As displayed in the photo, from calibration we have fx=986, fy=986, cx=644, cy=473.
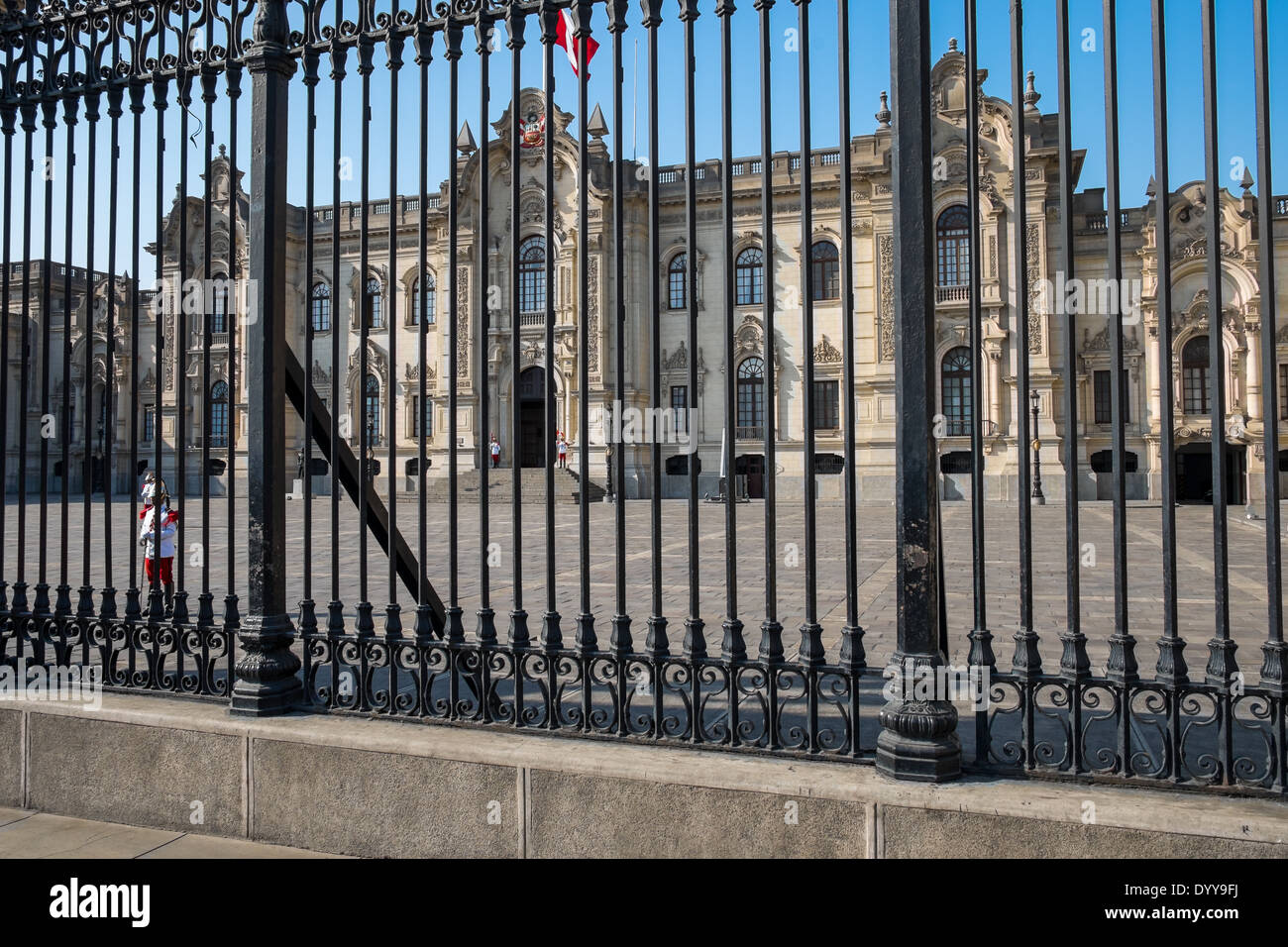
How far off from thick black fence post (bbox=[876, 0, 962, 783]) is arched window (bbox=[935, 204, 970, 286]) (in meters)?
30.4

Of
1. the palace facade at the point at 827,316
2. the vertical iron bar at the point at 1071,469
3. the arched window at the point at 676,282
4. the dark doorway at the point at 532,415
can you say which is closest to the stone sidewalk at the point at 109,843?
the vertical iron bar at the point at 1071,469

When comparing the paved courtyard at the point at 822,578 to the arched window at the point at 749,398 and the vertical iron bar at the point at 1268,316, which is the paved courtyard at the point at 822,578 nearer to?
the vertical iron bar at the point at 1268,316

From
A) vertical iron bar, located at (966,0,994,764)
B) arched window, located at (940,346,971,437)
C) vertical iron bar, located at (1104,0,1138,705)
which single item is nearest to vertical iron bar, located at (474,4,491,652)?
vertical iron bar, located at (966,0,994,764)

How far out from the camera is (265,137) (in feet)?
13.5

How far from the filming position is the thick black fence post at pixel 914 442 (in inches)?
125

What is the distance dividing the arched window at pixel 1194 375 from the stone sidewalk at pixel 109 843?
33172 mm

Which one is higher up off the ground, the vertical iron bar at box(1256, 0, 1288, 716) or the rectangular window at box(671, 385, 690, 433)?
the rectangular window at box(671, 385, 690, 433)

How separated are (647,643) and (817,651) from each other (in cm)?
62

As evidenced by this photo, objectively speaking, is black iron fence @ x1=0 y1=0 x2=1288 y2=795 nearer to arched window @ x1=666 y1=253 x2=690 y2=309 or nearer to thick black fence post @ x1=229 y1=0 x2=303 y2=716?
thick black fence post @ x1=229 y1=0 x2=303 y2=716

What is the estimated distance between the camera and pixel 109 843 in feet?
12.6

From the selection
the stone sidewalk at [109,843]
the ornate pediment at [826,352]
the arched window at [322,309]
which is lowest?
the stone sidewalk at [109,843]

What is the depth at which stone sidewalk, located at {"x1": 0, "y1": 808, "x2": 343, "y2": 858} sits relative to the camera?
3717 mm

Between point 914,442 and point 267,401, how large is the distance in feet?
8.44

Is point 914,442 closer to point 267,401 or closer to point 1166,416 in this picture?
point 1166,416
